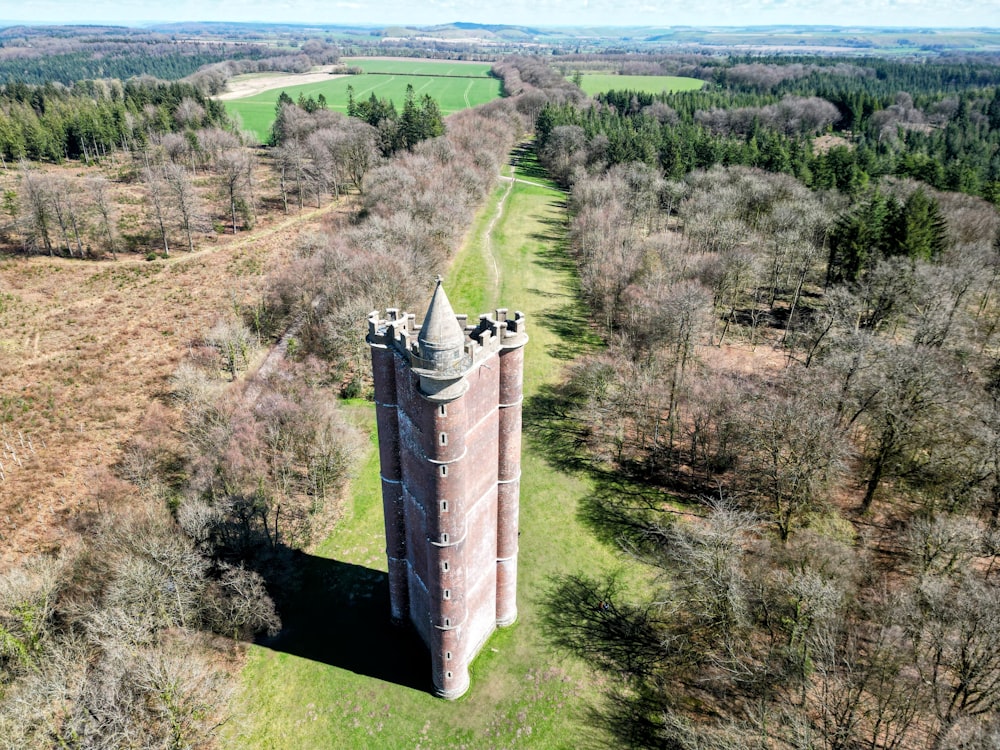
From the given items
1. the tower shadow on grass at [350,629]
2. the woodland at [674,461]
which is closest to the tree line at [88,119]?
the woodland at [674,461]

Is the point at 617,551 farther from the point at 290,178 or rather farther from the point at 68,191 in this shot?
the point at 290,178

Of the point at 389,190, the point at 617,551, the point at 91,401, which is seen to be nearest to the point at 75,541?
the point at 91,401

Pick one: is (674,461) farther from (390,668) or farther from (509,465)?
(390,668)

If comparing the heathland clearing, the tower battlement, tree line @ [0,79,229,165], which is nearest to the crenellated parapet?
the tower battlement

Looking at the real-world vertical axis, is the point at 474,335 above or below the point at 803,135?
below

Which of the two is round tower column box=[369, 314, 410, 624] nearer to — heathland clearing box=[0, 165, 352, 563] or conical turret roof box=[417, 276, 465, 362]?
conical turret roof box=[417, 276, 465, 362]

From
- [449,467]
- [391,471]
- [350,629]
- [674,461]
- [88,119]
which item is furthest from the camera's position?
[88,119]

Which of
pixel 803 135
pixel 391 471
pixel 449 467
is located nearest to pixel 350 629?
pixel 391 471
